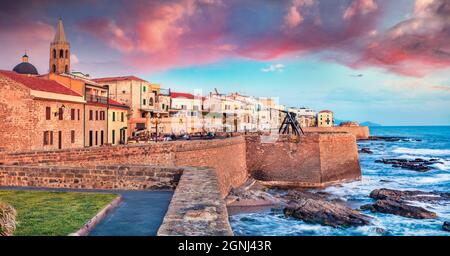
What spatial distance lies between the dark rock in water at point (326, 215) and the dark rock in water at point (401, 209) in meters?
2.48

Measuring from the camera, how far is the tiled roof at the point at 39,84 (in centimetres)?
2759

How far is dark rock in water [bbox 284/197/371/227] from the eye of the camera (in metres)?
19.3

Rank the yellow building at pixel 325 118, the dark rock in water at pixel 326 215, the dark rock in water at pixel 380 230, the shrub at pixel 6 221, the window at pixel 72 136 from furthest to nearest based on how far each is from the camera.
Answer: the yellow building at pixel 325 118 < the window at pixel 72 136 < the dark rock in water at pixel 326 215 < the dark rock in water at pixel 380 230 < the shrub at pixel 6 221

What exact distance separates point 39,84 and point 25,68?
32630 mm

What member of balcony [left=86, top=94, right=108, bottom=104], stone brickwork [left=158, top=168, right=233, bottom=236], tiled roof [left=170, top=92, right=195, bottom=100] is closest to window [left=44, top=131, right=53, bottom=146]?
balcony [left=86, top=94, right=108, bottom=104]

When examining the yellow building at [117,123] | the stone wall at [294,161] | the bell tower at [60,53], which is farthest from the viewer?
the bell tower at [60,53]

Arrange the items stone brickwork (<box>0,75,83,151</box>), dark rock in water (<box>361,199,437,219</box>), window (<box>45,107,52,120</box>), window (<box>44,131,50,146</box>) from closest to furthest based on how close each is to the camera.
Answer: dark rock in water (<box>361,199,437,219</box>)
stone brickwork (<box>0,75,83,151</box>)
window (<box>44,131,50,146</box>)
window (<box>45,107,52,120</box>)

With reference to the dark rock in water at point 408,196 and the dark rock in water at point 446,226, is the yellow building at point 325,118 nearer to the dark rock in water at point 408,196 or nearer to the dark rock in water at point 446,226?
the dark rock in water at point 408,196

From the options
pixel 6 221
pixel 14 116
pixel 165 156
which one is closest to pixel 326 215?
pixel 165 156

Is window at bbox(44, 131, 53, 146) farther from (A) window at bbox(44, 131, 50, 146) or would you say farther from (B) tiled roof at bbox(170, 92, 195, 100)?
(B) tiled roof at bbox(170, 92, 195, 100)

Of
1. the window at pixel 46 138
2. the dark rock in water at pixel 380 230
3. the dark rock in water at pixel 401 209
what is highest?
the window at pixel 46 138

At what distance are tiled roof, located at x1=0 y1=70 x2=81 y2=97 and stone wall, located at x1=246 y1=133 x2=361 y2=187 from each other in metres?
17.1

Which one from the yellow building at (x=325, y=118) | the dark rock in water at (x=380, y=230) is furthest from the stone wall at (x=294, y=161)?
the yellow building at (x=325, y=118)
